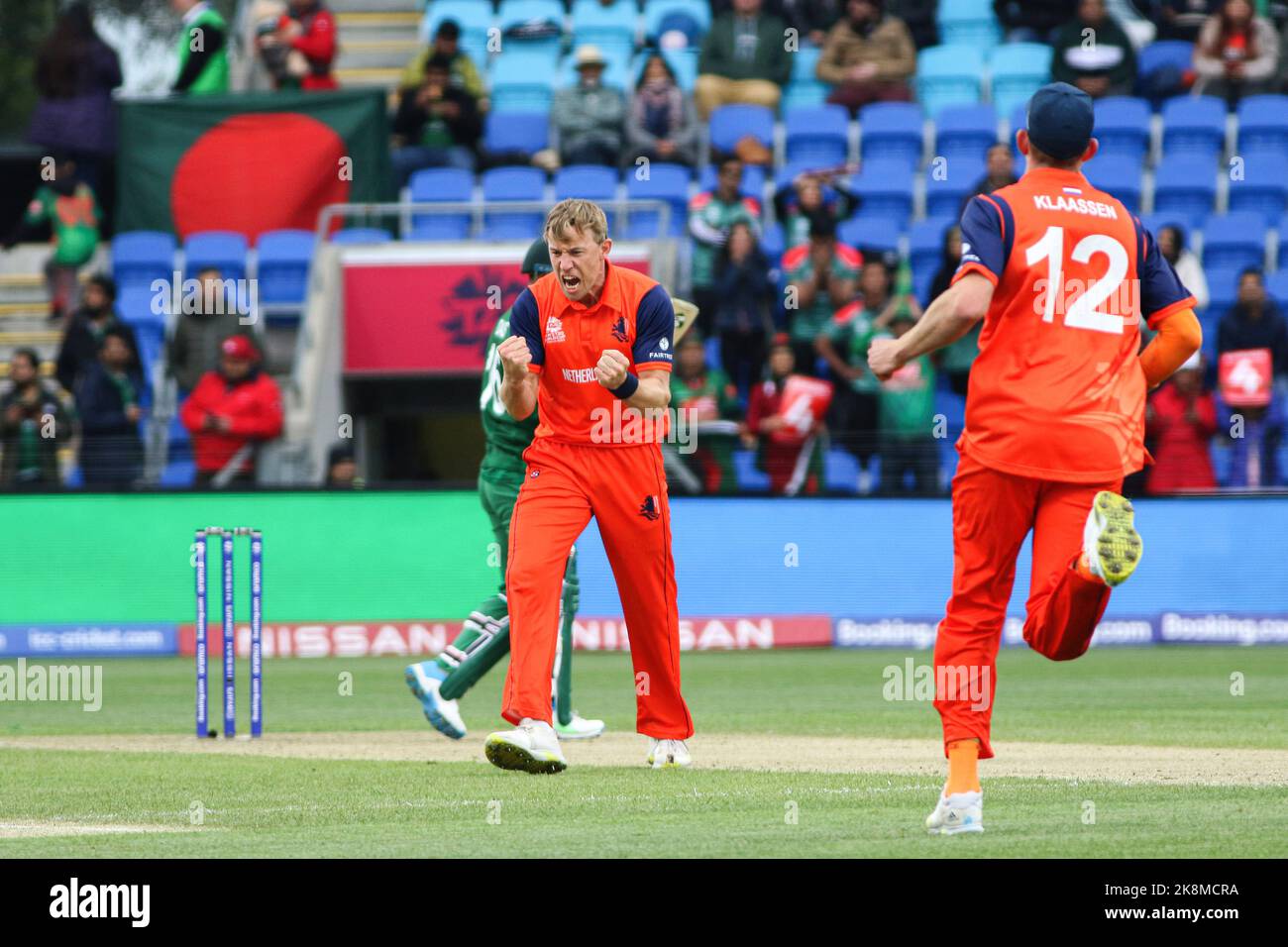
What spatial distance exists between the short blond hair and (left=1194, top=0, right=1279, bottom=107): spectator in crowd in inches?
716

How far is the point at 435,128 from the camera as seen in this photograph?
1042 inches

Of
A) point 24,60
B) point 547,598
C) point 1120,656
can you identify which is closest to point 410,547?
point 1120,656

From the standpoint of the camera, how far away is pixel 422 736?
1388 centimetres

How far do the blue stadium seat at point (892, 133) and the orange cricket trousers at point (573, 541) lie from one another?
16471 millimetres

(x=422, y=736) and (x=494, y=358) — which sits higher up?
(x=494, y=358)

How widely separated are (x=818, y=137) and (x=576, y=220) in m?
17.0

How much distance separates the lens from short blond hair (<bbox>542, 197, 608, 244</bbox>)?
9.90 metres

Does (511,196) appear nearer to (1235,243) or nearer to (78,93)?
(78,93)

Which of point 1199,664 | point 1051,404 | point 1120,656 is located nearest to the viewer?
point 1051,404

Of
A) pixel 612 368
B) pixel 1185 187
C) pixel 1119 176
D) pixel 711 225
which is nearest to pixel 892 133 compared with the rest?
pixel 1119 176

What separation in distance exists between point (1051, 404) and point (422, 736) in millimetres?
6505

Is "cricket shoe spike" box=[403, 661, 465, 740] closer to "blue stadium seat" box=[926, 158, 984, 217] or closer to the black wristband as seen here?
the black wristband

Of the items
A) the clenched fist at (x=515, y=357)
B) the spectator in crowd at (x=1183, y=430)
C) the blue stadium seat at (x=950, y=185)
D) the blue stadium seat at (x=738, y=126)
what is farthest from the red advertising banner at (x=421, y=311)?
the clenched fist at (x=515, y=357)
